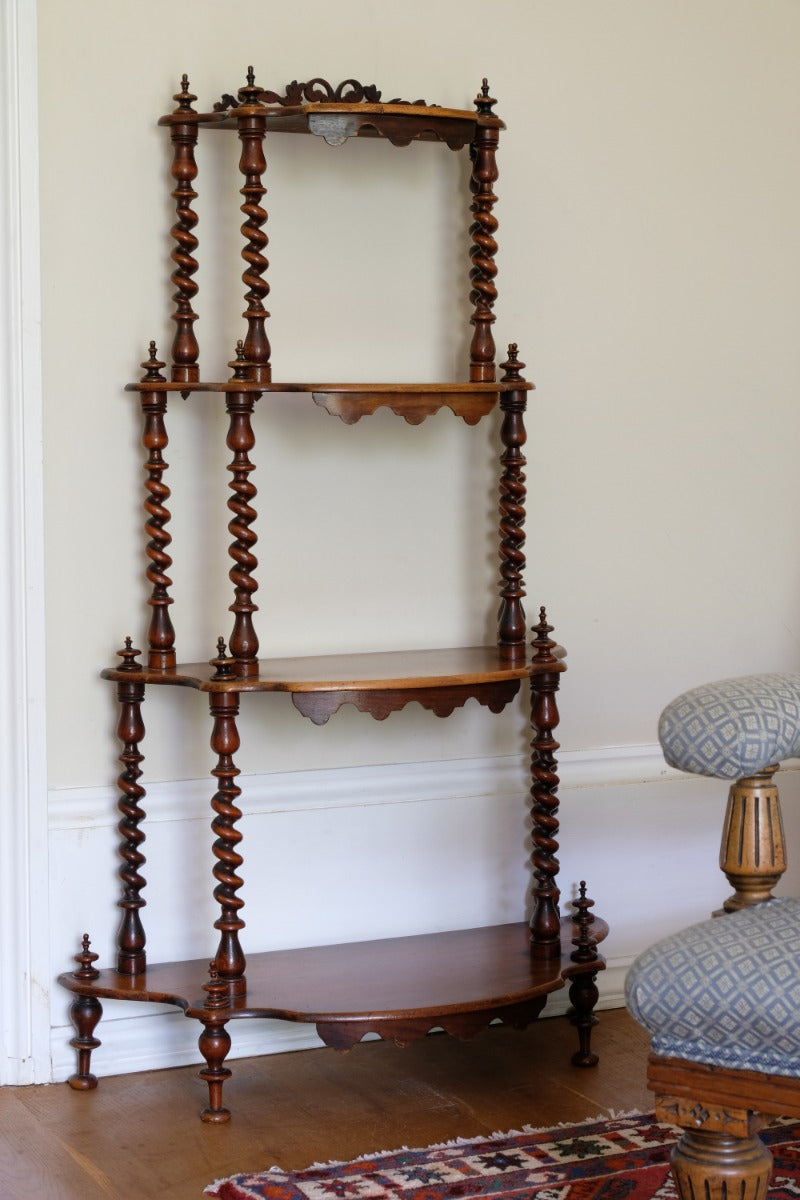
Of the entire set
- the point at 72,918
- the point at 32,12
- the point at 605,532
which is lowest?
the point at 72,918

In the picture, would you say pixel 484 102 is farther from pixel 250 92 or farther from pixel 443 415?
pixel 443 415

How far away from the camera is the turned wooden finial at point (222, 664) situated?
2530 millimetres

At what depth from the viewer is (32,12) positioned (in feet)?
8.50

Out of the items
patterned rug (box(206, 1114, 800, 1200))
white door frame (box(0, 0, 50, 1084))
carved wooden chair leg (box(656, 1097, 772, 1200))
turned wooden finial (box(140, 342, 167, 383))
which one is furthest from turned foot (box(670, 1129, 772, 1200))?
turned wooden finial (box(140, 342, 167, 383))

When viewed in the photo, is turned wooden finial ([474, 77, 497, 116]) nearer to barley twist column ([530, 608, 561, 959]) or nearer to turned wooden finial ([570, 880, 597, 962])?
barley twist column ([530, 608, 561, 959])

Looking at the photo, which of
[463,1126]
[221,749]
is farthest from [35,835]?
[463,1126]

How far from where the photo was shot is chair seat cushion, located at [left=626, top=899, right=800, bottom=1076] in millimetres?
1597

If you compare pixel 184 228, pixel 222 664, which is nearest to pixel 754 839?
pixel 222 664

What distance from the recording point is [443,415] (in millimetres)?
2941

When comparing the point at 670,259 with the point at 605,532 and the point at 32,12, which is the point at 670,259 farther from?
the point at 32,12

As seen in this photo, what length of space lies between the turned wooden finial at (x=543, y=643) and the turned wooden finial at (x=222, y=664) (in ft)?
1.93

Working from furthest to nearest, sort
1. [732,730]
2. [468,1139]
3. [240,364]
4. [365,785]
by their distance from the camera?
[365,785] < [240,364] < [468,1139] < [732,730]

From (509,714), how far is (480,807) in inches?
7.8

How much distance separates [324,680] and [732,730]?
3.05ft
